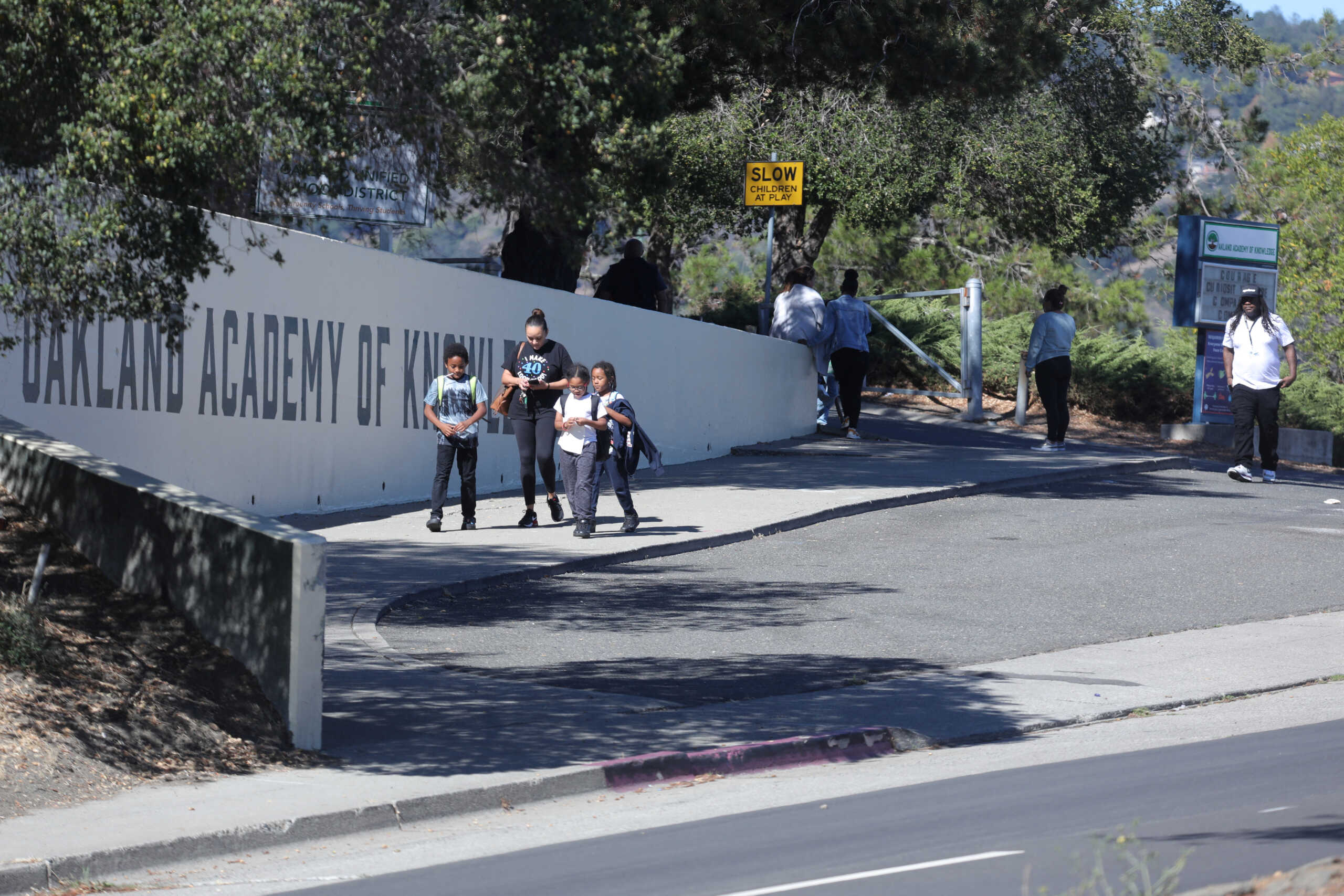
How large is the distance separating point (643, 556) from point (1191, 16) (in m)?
21.6

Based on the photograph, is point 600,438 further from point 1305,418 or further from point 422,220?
point 1305,418

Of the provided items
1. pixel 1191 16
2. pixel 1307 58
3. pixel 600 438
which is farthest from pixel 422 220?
pixel 1307 58

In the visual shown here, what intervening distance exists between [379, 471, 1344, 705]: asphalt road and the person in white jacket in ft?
17.9

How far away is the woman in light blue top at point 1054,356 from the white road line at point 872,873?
13.9 meters

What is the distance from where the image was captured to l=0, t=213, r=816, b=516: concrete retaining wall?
12.8 metres

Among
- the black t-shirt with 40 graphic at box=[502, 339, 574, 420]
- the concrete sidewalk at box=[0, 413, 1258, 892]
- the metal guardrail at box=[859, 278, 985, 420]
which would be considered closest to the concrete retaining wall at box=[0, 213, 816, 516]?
the concrete sidewalk at box=[0, 413, 1258, 892]

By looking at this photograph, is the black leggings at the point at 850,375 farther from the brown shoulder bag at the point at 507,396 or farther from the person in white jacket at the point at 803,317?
the brown shoulder bag at the point at 507,396

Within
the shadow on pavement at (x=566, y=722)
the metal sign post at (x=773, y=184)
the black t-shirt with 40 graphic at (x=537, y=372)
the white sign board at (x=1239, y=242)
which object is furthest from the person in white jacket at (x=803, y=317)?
the shadow on pavement at (x=566, y=722)

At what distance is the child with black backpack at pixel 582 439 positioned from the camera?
13.6m

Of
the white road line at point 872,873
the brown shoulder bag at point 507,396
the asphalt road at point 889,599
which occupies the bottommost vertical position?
the white road line at point 872,873

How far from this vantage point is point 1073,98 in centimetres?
2866

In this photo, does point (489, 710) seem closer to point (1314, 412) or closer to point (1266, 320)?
point (1266, 320)

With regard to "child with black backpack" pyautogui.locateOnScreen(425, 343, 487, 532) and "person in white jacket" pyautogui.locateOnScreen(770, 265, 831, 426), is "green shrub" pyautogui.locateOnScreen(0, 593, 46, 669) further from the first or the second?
"person in white jacket" pyautogui.locateOnScreen(770, 265, 831, 426)

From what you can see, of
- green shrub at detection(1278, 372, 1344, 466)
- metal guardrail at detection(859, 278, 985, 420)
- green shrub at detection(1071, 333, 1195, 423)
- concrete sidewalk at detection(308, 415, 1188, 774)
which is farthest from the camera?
green shrub at detection(1071, 333, 1195, 423)
